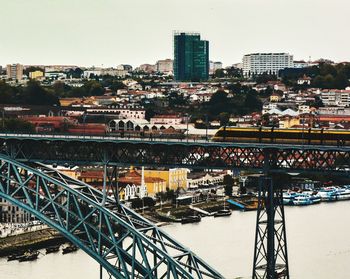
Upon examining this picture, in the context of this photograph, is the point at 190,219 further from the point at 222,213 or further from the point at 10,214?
the point at 10,214

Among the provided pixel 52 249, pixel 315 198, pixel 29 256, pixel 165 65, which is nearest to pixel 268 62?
pixel 165 65

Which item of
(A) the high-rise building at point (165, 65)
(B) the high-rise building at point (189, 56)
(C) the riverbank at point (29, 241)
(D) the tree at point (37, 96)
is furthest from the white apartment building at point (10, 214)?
(A) the high-rise building at point (165, 65)

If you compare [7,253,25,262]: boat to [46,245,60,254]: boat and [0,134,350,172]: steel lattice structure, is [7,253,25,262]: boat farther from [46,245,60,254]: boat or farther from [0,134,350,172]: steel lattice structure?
[0,134,350,172]: steel lattice structure

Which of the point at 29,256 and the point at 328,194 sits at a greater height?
the point at 29,256

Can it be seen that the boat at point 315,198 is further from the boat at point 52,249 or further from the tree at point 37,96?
the tree at point 37,96

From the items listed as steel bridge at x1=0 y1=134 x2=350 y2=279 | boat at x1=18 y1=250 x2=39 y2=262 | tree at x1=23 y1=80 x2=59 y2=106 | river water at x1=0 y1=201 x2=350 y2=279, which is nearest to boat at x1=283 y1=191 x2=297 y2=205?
river water at x1=0 y1=201 x2=350 y2=279

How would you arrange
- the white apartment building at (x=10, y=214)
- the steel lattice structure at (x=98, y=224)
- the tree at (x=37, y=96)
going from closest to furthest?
the steel lattice structure at (x=98, y=224) < the white apartment building at (x=10, y=214) < the tree at (x=37, y=96)
